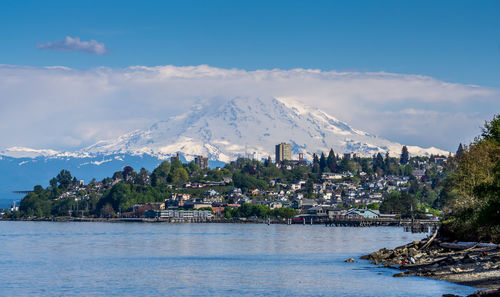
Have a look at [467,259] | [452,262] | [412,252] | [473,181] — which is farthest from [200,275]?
[473,181]

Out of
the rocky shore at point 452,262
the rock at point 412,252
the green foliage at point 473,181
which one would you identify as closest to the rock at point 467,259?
the rocky shore at point 452,262

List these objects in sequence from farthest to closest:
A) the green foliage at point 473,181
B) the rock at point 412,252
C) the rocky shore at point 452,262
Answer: the rock at point 412,252
the green foliage at point 473,181
the rocky shore at point 452,262

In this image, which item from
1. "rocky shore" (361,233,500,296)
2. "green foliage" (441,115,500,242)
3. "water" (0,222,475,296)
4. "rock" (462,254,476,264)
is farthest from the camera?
"green foliage" (441,115,500,242)

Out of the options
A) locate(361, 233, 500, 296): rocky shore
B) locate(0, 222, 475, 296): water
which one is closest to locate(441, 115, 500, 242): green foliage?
locate(361, 233, 500, 296): rocky shore

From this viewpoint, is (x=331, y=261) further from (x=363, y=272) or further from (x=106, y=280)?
(x=106, y=280)

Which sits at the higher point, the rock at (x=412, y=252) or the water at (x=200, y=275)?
the rock at (x=412, y=252)

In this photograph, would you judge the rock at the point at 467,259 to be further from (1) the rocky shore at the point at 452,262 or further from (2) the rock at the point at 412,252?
(2) the rock at the point at 412,252

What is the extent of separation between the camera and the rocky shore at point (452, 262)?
2186 inches

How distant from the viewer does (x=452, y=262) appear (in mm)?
63531

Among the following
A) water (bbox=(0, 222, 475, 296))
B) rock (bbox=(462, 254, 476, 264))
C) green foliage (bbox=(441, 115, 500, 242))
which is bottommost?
water (bbox=(0, 222, 475, 296))

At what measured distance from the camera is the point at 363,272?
224 ft

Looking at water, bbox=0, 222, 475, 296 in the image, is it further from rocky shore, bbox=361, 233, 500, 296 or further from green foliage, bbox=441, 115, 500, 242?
green foliage, bbox=441, 115, 500, 242

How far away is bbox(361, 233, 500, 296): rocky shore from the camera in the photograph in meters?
55.5

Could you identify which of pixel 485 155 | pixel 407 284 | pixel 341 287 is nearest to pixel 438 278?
pixel 407 284
